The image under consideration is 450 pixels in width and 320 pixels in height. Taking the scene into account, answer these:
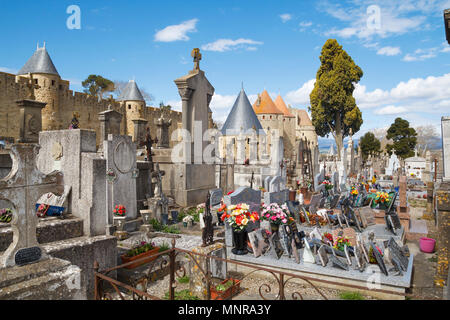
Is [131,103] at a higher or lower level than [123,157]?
higher

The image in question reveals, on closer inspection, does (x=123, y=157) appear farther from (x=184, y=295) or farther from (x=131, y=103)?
(x=131, y=103)

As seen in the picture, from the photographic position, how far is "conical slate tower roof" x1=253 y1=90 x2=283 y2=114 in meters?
48.4

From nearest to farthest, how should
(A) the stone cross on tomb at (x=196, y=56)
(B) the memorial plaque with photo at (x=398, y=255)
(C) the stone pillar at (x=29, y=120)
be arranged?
(B) the memorial plaque with photo at (x=398, y=255) < (C) the stone pillar at (x=29, y=120) < (A) the stone cross on tomb at (x=196, y=56)

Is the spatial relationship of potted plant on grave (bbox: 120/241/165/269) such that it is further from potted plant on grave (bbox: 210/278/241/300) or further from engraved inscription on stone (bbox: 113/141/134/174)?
engraved inscription on stone (bbox: 113/141/134/174)

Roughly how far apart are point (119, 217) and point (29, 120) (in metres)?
5.00

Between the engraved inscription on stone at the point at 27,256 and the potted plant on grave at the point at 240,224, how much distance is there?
13.7 feet

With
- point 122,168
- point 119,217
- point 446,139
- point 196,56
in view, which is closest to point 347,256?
point 446,139

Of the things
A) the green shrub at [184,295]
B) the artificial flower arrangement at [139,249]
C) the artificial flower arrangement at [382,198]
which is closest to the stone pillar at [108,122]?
the artificial flower arrangement at [139,249]

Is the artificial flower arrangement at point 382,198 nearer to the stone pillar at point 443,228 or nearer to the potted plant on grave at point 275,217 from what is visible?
the potted plant on grave at point 275,217

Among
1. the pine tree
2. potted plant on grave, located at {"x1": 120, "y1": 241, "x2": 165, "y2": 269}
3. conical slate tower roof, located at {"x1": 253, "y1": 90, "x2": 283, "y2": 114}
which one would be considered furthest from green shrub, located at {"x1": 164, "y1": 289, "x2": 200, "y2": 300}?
conical slate tower roof, located at {"x1": 253, "y1": 90, "x2": 283, "y2": 114}

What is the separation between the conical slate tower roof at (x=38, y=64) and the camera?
1017 inches

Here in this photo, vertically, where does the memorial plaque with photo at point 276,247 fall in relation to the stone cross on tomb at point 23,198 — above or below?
below

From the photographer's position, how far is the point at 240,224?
628cm

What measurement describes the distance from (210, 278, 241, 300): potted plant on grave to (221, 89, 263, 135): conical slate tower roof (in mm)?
32886
